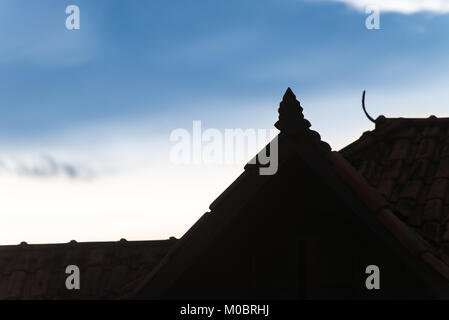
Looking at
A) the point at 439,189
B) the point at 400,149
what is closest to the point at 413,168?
the point at 400,149

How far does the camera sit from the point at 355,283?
7891mm

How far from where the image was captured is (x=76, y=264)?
483 inches

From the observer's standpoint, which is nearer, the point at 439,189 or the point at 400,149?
the point at 439,189

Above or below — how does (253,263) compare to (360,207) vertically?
below

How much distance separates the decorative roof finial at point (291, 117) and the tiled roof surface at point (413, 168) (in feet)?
6.27

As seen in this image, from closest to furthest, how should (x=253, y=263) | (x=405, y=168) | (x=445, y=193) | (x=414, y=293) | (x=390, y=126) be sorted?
(x=414, y=293) < (x=253, y=263) < (x=445, y=193) < (x=405, y=168) < (x=390, y=126)

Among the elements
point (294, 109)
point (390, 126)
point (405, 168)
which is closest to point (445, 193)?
point (405, 168)

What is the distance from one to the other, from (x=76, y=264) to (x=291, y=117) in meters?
5.81

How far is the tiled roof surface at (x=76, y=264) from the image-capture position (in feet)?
38.2

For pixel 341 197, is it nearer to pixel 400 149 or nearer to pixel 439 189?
pixel 439 189

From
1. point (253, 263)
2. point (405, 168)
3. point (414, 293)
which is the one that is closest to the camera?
point (414, 293)
